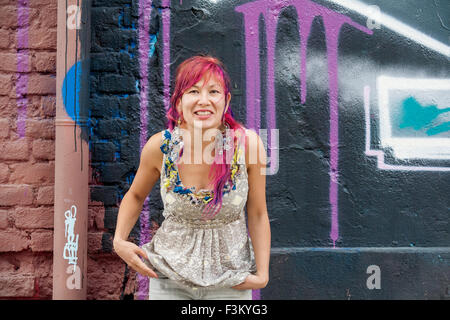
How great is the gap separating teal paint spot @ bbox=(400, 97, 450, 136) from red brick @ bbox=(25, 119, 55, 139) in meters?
2.47

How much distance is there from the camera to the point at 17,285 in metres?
2.99

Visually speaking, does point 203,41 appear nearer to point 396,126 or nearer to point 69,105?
point 69,105

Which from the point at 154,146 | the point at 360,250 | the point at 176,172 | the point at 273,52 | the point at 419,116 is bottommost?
the point at 360,250

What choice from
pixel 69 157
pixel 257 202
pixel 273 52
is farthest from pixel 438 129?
pixel 69 157

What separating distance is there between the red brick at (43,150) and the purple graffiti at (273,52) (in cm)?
137

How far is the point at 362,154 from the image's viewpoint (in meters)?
3.17

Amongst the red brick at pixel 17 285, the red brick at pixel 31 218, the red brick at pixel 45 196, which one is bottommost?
the red brick at pixel 17 285

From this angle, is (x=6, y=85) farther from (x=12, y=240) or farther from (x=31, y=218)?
(x=12, y=240)

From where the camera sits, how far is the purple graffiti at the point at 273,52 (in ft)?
10.4

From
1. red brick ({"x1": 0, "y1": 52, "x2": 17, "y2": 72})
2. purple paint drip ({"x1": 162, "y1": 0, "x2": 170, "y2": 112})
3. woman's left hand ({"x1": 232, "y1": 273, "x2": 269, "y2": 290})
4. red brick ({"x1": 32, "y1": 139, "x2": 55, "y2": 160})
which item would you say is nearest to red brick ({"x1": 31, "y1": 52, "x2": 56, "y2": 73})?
red brick ({"x1": 0, "y1": 52, "x2": 17, "y2": 72})

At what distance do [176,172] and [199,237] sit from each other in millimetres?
284

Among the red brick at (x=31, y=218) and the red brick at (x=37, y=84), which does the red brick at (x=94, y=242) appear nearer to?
the red brick at (x=31, y=218)

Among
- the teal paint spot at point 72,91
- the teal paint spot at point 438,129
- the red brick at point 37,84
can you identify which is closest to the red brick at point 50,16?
the red brick at point 37,84

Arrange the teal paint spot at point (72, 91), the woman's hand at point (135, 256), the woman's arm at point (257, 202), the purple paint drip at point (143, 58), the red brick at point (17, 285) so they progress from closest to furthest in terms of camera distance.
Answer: the woman's hand at point (135, 256) < the woman's arm at point (257, 202) < the teal paint spot at point (72, 91) < the red brick at point (17, 285) < the purple paint drip at point (143, 58)
